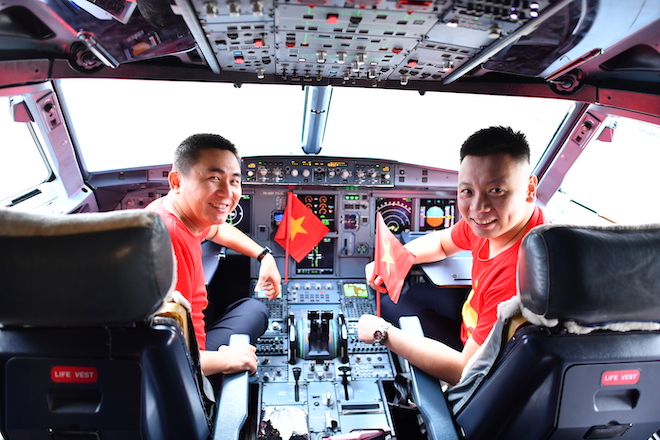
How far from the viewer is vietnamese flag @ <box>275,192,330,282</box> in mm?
3420

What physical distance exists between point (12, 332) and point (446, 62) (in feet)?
6.30

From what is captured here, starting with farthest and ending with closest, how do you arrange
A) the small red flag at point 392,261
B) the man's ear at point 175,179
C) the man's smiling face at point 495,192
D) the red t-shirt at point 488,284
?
the small red flag at point 392,261 < the man's ear at point 175,179 < the man's smiling face at point 495,192 < the red t-shirt at point 488,284

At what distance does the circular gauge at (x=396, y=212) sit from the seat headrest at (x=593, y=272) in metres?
2.59

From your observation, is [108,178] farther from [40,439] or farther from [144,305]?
[144,305]

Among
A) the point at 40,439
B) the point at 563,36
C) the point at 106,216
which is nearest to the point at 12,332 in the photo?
the point at 40,439

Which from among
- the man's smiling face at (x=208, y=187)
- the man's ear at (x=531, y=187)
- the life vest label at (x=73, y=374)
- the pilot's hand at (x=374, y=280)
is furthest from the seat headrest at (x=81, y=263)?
the pilot's hand at (x=374, y=280)

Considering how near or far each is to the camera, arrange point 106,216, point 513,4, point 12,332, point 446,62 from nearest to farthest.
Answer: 1. point 106,216
2. point 12,332
3. point 513,4
4. point 446,62

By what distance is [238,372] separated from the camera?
177 centimetres

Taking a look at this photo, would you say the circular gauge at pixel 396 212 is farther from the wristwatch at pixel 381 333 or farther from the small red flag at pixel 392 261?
the wristwatch at pixel 381 333

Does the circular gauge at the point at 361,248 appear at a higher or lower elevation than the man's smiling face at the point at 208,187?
lower

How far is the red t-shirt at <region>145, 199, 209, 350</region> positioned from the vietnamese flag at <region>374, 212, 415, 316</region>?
104 cm

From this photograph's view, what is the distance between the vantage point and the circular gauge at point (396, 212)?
12.2 ft

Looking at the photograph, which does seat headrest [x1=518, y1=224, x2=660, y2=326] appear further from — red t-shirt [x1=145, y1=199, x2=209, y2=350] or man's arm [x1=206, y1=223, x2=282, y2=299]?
man's arm [x1=206, y1=223, x2=282, y2=299]

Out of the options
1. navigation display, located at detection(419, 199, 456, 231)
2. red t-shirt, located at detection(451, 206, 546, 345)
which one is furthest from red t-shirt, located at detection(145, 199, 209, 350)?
navigation display, located at detection(419, 199, 456, 231)
